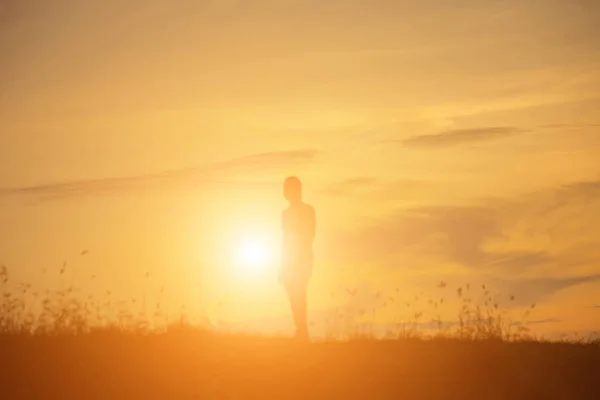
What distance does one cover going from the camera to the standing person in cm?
1722

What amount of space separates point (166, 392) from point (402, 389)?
344 cm

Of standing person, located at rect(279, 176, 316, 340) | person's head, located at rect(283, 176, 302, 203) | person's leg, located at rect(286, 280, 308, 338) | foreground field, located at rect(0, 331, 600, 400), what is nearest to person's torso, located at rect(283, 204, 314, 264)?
standing person, located at rect(279, 176, 316, 340)

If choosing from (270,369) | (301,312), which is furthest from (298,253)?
(270,369)

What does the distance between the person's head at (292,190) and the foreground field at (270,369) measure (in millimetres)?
2390

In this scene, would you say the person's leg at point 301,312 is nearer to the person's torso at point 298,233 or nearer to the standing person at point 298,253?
the standing person at point 298,253

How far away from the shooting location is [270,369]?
14570 millimetres

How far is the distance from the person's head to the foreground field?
2390 mm

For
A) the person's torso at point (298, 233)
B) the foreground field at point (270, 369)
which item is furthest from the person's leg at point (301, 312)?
the foreground field at point (270, 369)

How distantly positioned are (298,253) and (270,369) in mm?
3169

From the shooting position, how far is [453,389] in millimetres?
14992

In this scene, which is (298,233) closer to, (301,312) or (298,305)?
(298,305)

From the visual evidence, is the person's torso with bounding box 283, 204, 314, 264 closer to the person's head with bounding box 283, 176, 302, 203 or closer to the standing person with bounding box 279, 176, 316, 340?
the standing person with bounding box 279, 176, 316, 340

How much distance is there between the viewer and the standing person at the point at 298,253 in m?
17.2

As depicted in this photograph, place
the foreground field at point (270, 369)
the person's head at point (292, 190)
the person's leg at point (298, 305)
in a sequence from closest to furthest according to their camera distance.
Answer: the foreground field at point (270, 369)
the person's head at point (292, 190)
the person's leg at point (298, 305)
